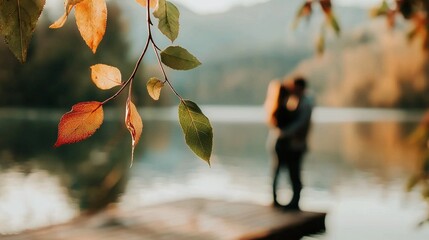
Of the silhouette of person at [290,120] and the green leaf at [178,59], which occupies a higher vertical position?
the green leaf at [178,59]

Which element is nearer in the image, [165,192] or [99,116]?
[99,116]

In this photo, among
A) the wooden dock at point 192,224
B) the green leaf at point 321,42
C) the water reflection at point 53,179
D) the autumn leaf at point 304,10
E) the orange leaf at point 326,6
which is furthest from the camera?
the water reflection at point 53,179

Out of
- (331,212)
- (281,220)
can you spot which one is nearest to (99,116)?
(281,220)

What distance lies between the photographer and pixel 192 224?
21.1 ft

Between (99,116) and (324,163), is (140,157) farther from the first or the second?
(99,116)

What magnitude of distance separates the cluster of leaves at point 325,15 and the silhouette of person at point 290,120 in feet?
16.4

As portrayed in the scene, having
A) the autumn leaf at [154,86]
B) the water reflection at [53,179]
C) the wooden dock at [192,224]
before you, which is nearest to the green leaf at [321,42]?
the autumn leaf at [154,86]

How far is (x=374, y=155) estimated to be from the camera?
97.2ft

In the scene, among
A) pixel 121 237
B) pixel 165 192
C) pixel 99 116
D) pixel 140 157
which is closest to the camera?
pixel 99 116

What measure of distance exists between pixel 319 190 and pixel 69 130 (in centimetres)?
1850

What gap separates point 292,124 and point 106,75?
630cm

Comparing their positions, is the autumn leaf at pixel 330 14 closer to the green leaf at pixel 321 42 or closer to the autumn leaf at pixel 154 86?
the green leaf at pixel 321 42

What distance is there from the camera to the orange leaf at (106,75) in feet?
1.58

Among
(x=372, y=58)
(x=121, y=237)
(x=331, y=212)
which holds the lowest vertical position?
(x=372, y=58)
